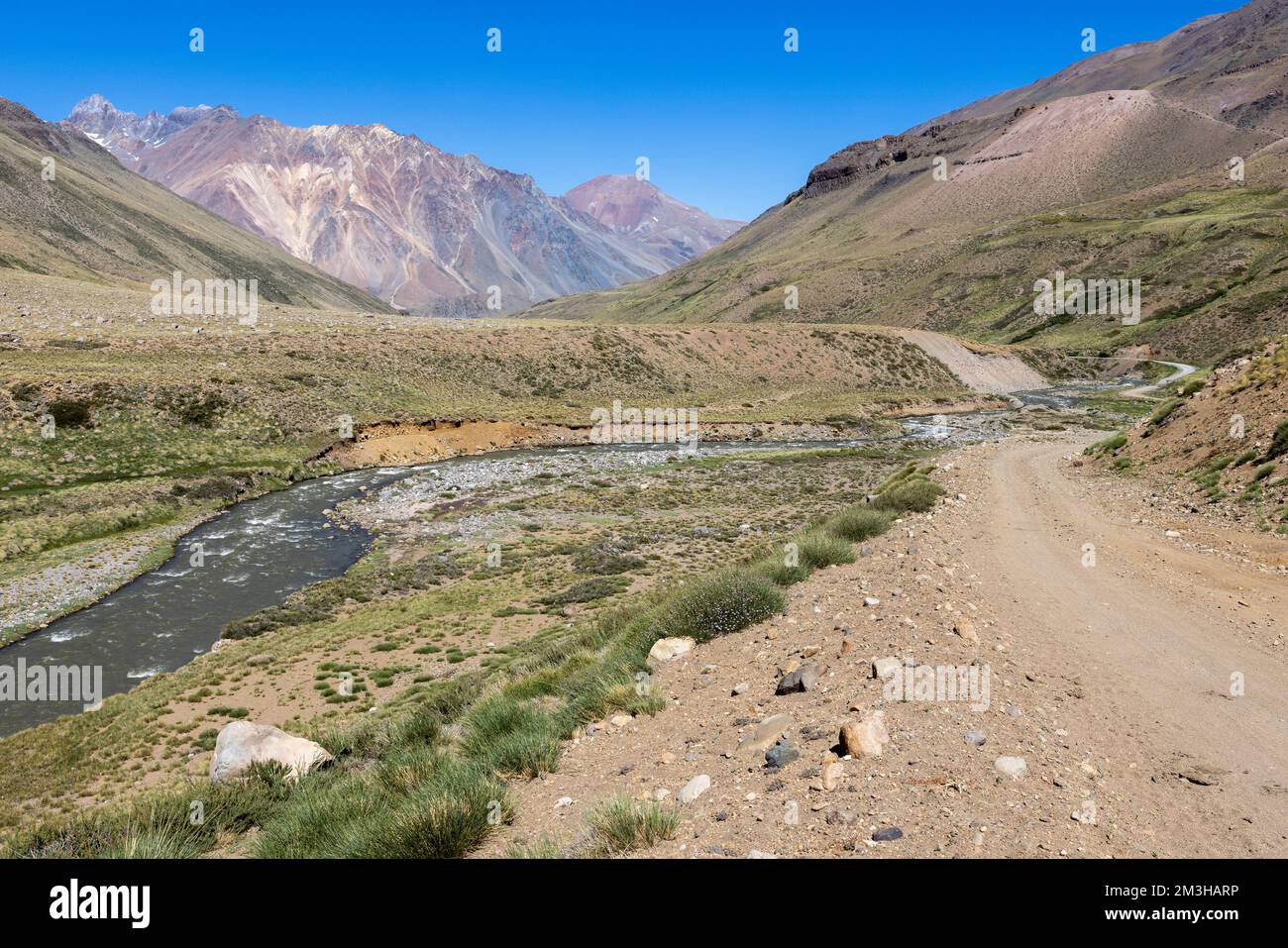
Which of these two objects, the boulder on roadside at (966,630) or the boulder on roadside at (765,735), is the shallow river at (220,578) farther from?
the boulder on roadside at (966,630)

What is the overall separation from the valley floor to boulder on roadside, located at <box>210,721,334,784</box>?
15.6ft

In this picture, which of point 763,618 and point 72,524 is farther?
point 72,524

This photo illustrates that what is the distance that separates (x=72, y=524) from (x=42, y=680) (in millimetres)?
15129

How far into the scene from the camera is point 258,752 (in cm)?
920

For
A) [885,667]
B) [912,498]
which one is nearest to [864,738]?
[885,667]

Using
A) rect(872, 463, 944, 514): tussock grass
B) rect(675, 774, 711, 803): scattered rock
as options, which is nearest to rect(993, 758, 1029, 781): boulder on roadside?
rect(675, 774, 711, 803): scattered rock

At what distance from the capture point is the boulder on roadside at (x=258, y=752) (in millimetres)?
8992

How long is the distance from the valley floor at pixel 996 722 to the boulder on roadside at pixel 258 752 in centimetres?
476

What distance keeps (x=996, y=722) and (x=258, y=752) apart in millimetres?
9568

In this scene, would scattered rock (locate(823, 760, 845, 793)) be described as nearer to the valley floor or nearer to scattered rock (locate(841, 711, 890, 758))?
the valley floor

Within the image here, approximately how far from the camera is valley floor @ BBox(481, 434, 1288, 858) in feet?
15.2
